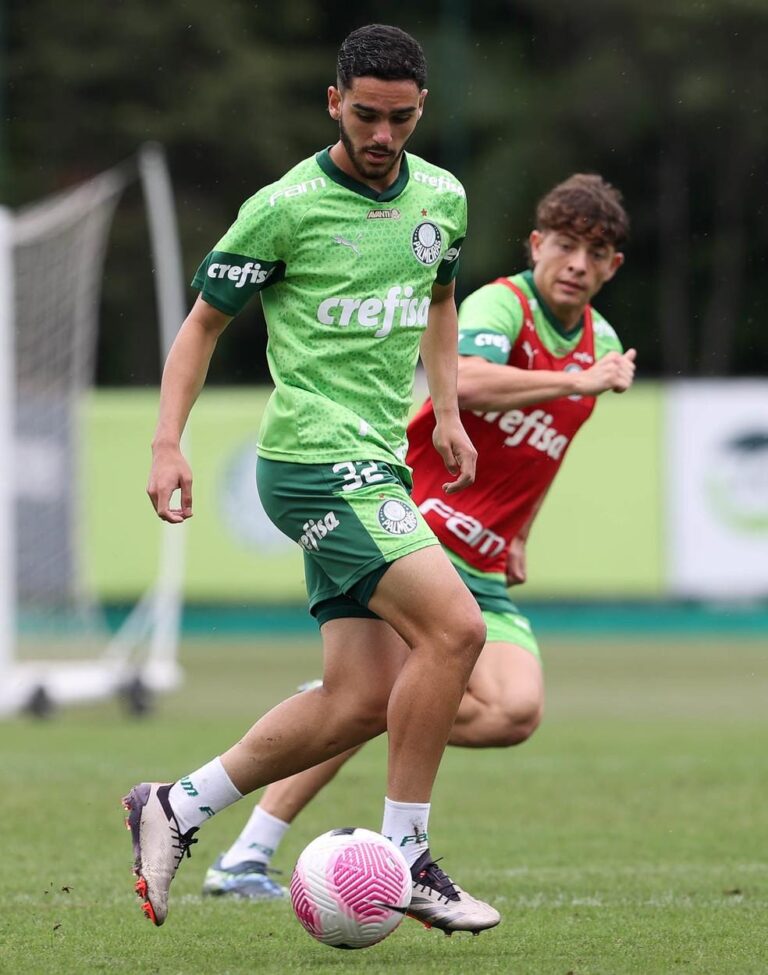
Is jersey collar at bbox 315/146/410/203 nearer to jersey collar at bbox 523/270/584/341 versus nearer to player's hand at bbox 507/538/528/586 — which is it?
jersey collar at bbox 523/270/584/341

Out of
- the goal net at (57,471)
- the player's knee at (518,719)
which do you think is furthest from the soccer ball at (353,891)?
the goal net at (57,471)

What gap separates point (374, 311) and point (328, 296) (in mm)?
128

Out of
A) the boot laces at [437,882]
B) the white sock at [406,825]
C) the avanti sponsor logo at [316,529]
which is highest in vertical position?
the avanti sponsor logo at [316,529]

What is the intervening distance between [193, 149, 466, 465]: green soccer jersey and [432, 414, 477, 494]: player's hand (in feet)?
1.27

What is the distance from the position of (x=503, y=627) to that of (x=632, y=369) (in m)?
1.22

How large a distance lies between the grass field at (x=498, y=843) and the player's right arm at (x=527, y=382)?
153 cm

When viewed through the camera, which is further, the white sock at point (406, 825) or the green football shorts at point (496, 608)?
the green football shorts at point (496, 608)

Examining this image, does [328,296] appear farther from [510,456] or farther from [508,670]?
[508,670]

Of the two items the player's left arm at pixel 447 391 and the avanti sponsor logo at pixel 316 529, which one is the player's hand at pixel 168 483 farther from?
the player's left arm at pixel 447 391

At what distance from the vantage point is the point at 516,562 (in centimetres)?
659

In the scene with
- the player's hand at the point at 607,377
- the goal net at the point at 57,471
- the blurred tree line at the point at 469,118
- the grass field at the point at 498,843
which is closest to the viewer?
the grass field at the point at 498,843

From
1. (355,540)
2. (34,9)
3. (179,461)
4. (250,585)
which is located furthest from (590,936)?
(34,9)

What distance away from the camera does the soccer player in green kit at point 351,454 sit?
481 cm

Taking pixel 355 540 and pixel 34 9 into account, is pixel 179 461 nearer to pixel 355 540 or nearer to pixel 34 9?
pixel 355 540
